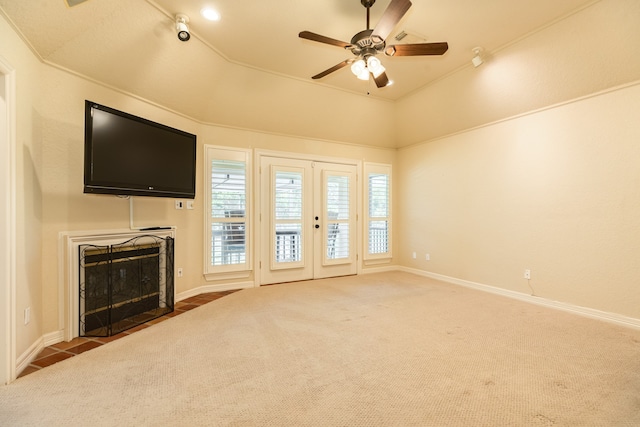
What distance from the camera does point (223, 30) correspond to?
306cm

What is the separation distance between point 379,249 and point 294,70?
3586 millimetres

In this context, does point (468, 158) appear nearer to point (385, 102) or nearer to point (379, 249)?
point (385, 102)

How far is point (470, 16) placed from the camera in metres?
2.88

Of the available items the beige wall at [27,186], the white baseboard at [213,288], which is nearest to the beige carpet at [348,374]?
the beige wall at [27,186]

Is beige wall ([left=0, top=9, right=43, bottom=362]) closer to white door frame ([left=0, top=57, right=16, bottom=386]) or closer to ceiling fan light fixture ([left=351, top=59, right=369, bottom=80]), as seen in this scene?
white door frame ([left=0, top=57, right=16, bottom=386])

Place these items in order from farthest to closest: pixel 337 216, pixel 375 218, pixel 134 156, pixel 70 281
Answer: pixel 375 218 < pixel 337 216 < pixel 134 156 < pixel 70 281

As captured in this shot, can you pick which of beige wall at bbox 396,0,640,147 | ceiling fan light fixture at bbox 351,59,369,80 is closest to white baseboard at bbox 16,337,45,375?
ceiling fan light fixture at bbox 351,59,369,80

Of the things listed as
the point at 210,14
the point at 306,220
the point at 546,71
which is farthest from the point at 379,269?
the point at 210,14

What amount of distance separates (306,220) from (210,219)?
1569 mm

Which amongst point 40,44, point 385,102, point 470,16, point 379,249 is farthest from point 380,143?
point 40,44

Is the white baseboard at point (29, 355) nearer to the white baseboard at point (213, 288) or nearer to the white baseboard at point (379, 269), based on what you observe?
the white baseboard at point (213, 288)

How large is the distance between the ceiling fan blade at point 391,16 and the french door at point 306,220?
281 cm

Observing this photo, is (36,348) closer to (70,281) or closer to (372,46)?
(70,281)

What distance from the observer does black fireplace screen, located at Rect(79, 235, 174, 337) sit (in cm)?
276
